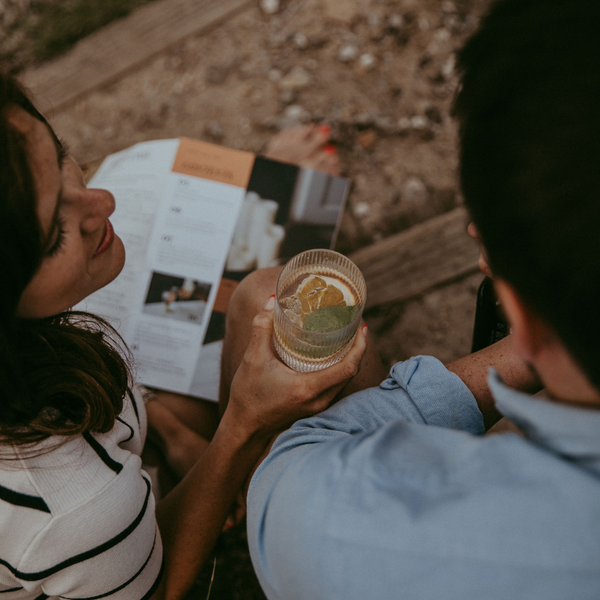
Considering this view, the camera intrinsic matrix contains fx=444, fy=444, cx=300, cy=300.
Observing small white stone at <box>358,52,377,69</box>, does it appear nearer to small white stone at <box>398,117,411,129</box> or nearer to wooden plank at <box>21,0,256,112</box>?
small white stone at <box>398,117,411,129</box>

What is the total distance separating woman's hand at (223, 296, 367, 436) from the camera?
0.74m

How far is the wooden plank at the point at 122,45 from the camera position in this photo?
→ 1.57 meters

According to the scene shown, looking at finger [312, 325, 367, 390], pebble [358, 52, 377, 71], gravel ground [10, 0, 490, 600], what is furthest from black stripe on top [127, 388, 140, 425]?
pebble [358, 52, 377, 71]

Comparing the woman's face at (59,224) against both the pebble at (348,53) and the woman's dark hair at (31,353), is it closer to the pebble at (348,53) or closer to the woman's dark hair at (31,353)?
the woman's dark hair at (31,353)

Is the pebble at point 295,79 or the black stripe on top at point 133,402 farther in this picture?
the pebble at point 295,79

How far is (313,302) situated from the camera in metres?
0.77

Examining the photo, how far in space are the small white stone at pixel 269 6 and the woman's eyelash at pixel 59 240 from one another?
136 cm

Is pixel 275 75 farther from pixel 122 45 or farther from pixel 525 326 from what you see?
pixel 525 326

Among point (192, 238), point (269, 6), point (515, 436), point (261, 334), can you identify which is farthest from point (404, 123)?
point (515, 436)

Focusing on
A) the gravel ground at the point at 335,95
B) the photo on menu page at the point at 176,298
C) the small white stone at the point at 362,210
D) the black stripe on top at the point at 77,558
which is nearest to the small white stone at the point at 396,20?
the gravel ground at the point at 335,95

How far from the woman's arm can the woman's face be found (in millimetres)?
300

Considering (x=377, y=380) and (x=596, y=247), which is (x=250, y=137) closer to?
(x=377, y=380)

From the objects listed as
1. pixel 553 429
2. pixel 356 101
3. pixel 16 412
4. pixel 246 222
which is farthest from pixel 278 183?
pixel 553 429

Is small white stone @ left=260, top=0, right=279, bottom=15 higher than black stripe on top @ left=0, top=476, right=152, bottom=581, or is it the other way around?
small white stone @ left=260, top=0, right=279, bottom=15
